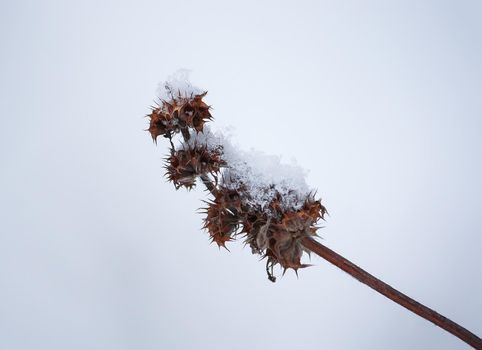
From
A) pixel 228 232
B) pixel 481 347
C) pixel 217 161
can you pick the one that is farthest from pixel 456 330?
pixel 217 161

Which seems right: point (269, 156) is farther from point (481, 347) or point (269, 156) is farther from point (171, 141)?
point (481, 347)

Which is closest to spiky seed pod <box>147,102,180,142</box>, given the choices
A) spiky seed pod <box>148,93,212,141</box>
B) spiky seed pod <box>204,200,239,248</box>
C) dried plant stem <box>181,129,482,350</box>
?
spiky seed pod <box>148,93,212,141</box>

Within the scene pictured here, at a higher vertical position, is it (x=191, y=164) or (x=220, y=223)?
(x=191, y=164)

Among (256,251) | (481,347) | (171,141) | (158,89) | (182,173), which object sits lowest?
(481,347)

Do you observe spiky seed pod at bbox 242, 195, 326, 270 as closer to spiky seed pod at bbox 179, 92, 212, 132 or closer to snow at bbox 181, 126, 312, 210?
snow at bbox 181, 126, 312, 210

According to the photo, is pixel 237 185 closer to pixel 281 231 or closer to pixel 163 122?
pixel 281 231

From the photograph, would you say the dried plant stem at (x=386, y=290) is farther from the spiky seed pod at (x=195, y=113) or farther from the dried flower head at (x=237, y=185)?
the spiky seed pod at (x=195, y=113)

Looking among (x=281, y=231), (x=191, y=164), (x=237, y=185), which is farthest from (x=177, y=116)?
(x=281, y=231)
